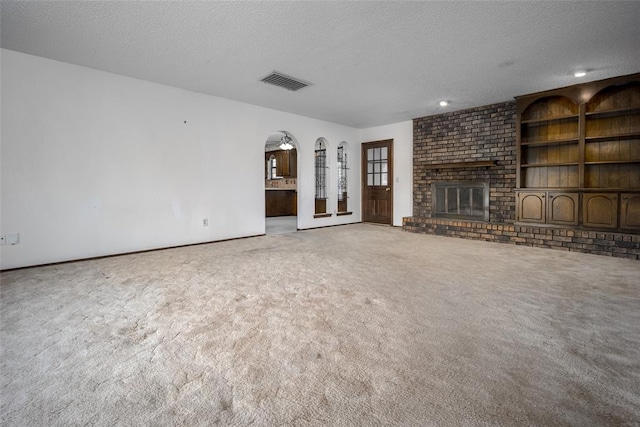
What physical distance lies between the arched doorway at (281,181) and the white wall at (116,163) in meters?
3.33

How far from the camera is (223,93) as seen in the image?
5.10m

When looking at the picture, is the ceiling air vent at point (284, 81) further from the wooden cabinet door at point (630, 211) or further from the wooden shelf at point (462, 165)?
the wooden cabinet door at point (630, 211)

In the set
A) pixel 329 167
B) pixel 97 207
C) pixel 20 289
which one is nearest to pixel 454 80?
pixel 329 167

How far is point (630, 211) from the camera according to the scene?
4391 mm

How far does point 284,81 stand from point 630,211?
203 inches

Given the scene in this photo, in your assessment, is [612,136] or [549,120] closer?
[612,136]

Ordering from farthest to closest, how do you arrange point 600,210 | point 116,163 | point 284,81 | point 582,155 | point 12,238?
1. point 582,155
2. point 600,210
3. point 284,81
4. point 116,163
5. point 12,238

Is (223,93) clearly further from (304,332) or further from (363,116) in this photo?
(304,332)

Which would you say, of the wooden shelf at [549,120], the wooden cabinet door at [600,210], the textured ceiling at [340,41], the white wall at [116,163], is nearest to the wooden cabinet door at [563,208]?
the wooden cabinet door at [600,210]

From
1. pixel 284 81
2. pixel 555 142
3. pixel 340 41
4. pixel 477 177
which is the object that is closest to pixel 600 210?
pixel 555 142

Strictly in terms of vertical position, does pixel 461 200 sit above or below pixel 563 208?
above

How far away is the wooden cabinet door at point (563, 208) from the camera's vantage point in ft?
15.9

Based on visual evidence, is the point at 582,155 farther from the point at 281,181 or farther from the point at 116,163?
the point at 281,181

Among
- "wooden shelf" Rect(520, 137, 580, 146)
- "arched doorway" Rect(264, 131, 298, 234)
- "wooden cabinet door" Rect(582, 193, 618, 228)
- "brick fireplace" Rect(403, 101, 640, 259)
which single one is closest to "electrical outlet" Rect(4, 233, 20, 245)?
"arched doorway" Rect(264, 131, 298, 234)
